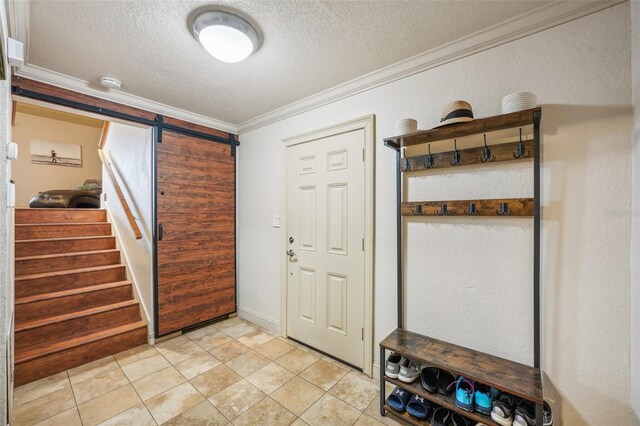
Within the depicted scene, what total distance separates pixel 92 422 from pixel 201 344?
1008mm

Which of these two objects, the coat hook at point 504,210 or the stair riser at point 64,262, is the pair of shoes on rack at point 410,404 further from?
the stair riser at point 64,262

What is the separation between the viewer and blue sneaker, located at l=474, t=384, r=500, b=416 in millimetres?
1407

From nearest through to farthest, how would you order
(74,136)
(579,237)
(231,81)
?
1. (579,237)
2. (231,81)
3. (74,136)

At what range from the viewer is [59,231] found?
3.42 m

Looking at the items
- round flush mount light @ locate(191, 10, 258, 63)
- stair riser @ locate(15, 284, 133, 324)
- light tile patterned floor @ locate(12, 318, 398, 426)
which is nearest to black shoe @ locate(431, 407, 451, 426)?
light tile patterned floor @ locate(12, 318, 398, 426)

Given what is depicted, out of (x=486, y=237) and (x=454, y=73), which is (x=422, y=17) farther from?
(x=486, y=237)

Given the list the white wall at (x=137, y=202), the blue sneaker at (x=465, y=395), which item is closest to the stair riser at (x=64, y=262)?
the white wall at (x=137, y=202)

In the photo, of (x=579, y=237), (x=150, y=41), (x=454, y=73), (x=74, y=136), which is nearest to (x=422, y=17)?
(x=454, y=73)

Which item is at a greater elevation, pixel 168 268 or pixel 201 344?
pixel 168 268

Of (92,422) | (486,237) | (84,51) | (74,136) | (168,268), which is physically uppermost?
(74,136)

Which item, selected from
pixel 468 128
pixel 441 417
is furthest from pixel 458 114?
pixel 441 417

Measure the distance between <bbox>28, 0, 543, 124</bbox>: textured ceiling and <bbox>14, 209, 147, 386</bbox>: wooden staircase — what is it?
2.02 meters

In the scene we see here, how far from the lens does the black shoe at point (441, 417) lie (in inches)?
60.3

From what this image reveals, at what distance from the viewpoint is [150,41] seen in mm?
1681
